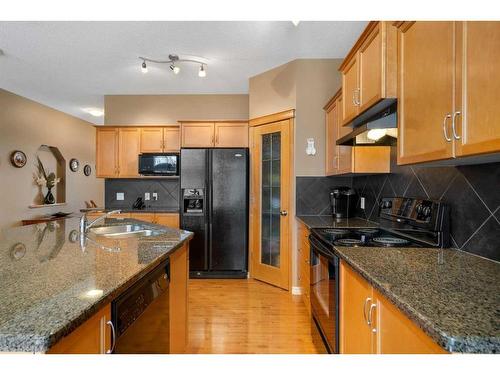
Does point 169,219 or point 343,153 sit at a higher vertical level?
point 343,153

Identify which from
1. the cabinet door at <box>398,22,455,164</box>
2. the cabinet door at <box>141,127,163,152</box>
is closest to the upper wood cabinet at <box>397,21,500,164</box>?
the cabinet door at <box>398,22,455,164</box>

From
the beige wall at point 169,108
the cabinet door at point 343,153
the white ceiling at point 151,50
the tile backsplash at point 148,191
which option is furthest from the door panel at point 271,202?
the tile backsplash at point 148,191

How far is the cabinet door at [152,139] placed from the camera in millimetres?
4391

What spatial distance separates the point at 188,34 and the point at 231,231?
232cm

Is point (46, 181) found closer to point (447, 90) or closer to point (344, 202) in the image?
point (344, 202)

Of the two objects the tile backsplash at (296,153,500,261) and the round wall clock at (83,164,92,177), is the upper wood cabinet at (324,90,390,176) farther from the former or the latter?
the round wall clock at (83,164,92,177)

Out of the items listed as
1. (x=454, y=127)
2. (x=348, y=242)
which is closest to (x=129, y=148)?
(x=348, y=242)

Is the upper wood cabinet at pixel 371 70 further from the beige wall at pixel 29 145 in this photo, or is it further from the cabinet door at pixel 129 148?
the beige wall at pixel 29 145

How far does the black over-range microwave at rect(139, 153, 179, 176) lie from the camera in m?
4.17

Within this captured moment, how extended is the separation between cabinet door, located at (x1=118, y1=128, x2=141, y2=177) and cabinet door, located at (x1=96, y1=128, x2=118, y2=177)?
86 mm

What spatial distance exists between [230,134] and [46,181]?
3536mm

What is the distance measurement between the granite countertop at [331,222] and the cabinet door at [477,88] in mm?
1504

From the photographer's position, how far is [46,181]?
5.09 m
